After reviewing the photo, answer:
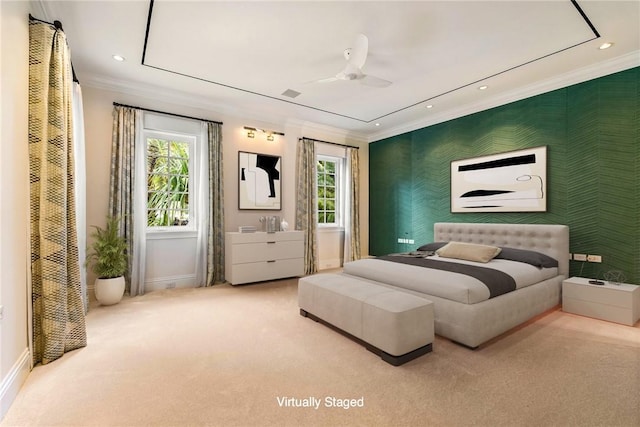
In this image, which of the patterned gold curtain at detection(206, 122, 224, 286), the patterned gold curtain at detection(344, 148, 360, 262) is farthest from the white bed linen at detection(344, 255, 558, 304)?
the patterned gold curtain at detection(344, 148, 360, 262)

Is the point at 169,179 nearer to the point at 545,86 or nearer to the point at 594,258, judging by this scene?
the point at 545,86

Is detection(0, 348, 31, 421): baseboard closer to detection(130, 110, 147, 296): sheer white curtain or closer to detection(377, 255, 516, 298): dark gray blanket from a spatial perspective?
detection(130, 110, 147, 296): sheer white curtain

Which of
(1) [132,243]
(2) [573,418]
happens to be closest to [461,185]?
(2) [573,418]

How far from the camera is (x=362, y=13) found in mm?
2553

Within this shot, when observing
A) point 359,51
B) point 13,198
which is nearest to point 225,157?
point 359,51

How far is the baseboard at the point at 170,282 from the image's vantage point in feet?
13.9

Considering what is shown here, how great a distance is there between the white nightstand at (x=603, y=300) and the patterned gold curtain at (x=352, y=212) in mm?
3558

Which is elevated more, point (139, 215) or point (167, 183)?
point (167, 183)

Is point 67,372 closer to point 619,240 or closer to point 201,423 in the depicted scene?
point 201,423

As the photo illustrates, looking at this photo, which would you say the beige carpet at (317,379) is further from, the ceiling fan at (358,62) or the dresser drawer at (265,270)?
the ceiling fan at (358,62)

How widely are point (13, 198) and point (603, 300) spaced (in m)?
5.16

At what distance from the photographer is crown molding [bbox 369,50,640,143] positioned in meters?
3.33

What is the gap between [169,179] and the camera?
14.9 ft

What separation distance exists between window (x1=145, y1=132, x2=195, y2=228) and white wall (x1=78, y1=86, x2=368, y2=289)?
0.38 metres
